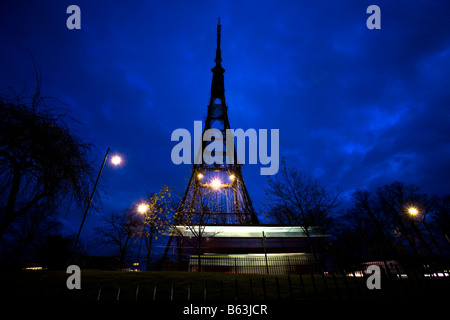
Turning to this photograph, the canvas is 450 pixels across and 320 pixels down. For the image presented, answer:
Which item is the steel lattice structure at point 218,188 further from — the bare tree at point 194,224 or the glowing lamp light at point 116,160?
the glowing lamp light at point 116,160

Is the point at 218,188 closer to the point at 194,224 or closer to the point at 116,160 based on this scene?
the point at 194,224

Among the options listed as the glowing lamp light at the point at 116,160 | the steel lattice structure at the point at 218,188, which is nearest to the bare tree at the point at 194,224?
the steel lattice structure at the point at 218,188

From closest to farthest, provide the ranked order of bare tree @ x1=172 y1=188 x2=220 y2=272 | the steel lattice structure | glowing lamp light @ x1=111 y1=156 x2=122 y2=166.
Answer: glowing lamp light @ x1=111 y1=156 x2=122 y2=166 < bare tree @ x1=172 y1=188 x2=220 y2=272 < the steel lattice structure

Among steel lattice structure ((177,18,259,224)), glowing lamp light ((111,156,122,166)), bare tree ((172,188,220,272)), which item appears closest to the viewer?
glowing lamp light ((111,156,122,166))

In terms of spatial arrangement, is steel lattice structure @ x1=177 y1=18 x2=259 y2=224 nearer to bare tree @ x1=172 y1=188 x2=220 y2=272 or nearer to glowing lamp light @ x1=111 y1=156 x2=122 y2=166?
bare tree @ x1=172 y1=188 x2=220 y2=272

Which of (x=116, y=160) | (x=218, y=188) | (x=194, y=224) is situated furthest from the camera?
(x=218, y=188)

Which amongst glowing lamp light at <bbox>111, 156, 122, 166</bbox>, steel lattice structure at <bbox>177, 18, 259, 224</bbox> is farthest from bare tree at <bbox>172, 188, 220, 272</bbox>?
glowing lamp light at <bbox>111, 156, 122, 166</bbox>

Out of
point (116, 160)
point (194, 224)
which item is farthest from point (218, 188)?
point (116, 160)

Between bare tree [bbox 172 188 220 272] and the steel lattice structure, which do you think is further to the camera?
the steel lattice structure

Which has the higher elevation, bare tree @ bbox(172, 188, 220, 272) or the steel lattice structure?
the steel lattice structure

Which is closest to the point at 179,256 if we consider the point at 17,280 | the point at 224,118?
the point at 17,280

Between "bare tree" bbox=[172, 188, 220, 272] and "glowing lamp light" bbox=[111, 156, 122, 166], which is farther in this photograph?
"bare tree" bbox=[172, 188, 220, 272]
